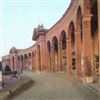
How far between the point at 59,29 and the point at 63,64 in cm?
687

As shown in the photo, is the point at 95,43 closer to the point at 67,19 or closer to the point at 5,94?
the point at 67,19

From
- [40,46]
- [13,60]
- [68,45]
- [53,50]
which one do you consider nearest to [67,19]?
[68,45]

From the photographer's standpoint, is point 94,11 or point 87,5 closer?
→ point 87,5

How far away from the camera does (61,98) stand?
16.7m

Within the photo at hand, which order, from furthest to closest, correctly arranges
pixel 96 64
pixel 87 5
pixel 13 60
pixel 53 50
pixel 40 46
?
pixel 13 60
pixel 40 46
pixel 53 50
pixel 96 64
pixel 87 5

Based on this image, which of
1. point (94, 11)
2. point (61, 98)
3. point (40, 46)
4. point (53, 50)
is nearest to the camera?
point (61, 98)

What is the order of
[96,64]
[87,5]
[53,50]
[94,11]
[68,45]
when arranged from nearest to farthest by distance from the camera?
[87,5], [94,11], [96,64], [68,45], [53,50]

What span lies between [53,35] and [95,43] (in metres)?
14.9

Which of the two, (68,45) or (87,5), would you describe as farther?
(68,45)

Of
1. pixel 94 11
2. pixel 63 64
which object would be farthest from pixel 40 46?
pixel 94 11

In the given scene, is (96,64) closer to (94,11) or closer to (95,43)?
(95,43)

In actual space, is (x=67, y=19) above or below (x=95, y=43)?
above

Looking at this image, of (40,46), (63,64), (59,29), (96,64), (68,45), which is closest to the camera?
(96,64)

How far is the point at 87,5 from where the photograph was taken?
27.0m
